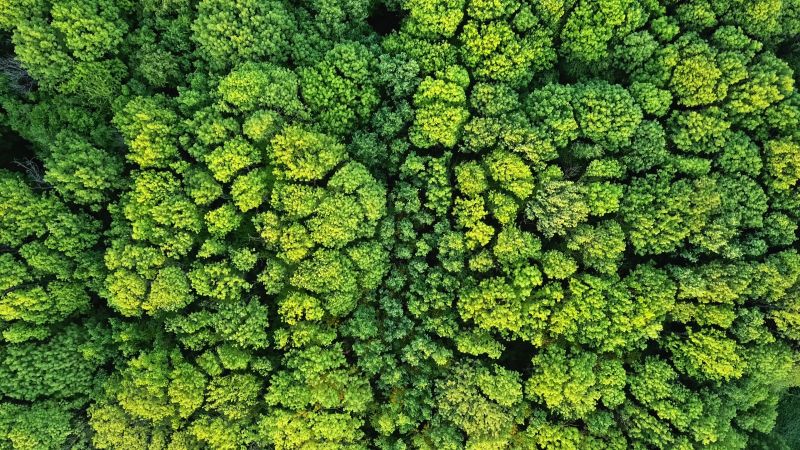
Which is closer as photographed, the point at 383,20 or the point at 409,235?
the point at 409,235

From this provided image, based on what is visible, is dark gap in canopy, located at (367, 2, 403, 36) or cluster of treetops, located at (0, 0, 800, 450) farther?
dark gap in canopy, located at (367, 2, 403, 36)

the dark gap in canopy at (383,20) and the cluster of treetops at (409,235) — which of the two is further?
the dark gap in canopy at (383,20)

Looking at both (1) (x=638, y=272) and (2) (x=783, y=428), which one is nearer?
(1) (x=638, y=272)

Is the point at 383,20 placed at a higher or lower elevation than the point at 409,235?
higher

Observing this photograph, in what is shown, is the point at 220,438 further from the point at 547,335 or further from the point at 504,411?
the point at 547,335

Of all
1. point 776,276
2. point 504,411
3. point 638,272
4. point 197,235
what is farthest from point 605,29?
point 197,235

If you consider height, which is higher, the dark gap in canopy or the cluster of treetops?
the dark gap in canopy

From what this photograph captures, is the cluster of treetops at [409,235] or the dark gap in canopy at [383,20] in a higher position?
the dark gap in canopy at [383,20]

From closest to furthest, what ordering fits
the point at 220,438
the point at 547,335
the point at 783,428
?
the point at 220,438 → the point at 547,335 → the point at 783,428
